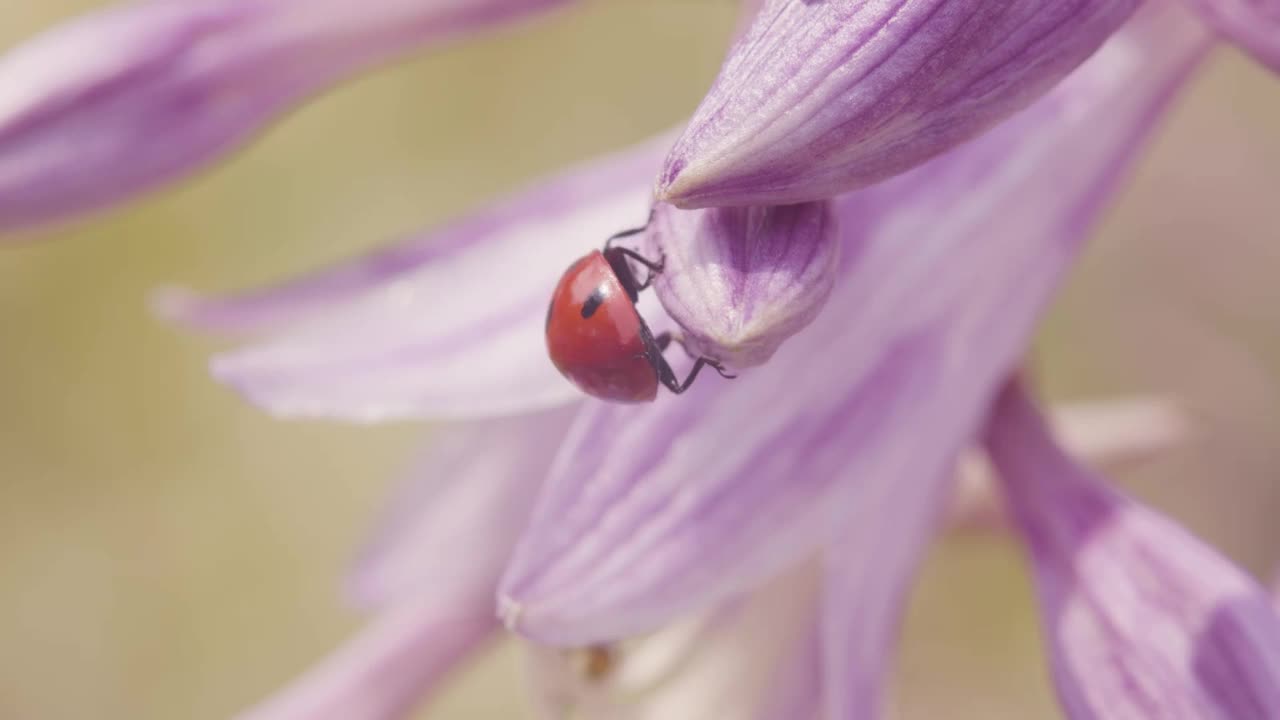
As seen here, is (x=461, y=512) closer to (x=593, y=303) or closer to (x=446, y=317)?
(x=446, y=317)

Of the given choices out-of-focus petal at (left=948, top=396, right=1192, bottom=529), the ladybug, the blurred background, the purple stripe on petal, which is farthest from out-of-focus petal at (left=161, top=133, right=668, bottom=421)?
the blurred background

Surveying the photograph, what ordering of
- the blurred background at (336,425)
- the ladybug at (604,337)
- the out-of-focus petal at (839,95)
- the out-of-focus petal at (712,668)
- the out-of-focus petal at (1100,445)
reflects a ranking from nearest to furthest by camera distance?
the out-of-focus petal at (839,95)
the ladybug at (604,337)
the out-of-focus petal at (712,668)
the out-of-focus petal at (1100,445)
the blurred background at (336,425)

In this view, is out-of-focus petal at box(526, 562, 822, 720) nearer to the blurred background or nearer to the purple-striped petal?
the purple-striped petal

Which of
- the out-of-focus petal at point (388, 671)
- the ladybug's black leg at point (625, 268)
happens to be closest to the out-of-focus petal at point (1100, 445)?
the out-of-focus petal at point (388, 671)

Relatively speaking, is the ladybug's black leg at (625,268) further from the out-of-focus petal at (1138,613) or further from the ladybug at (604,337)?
the out-of-focus petal at (1138,613)

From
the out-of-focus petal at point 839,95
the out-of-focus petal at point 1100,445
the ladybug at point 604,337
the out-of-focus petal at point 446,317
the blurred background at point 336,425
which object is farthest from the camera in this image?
the blurred background at point 336,425

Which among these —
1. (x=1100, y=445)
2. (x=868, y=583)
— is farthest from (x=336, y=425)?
(x=868, y=583)
